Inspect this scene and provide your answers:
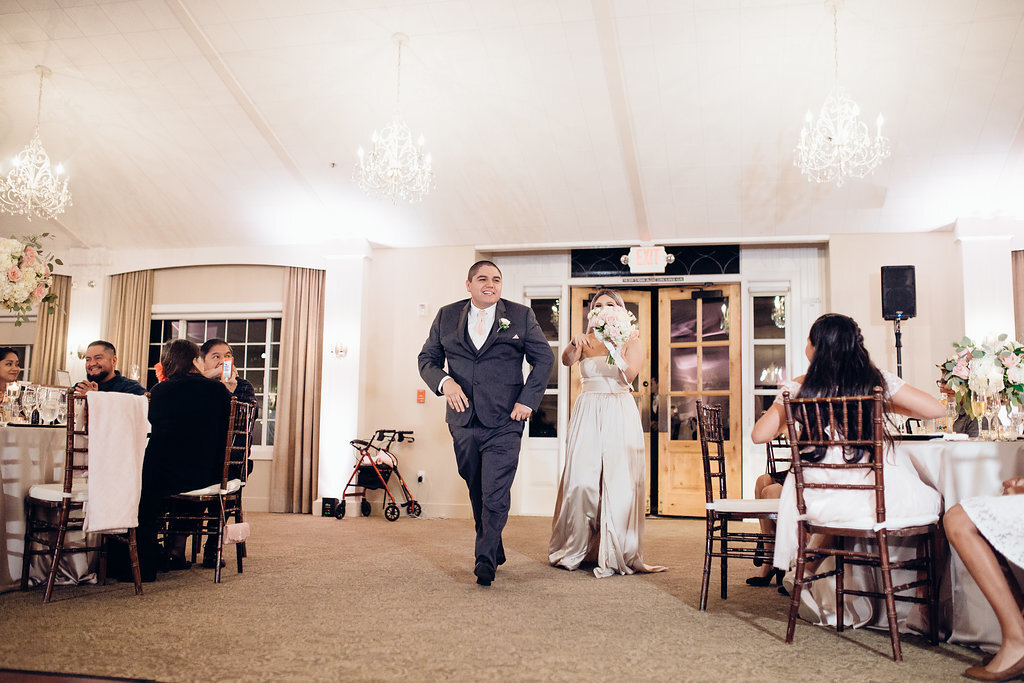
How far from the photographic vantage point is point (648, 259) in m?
8.38

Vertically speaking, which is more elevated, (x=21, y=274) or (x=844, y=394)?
(x=21, y=274)

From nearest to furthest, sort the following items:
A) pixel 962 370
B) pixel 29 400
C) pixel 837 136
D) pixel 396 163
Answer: pixel 962 370 < pixel 29 400 < pixel 837 136 < pixel 396 163

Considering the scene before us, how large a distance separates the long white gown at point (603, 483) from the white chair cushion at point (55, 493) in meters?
2.54

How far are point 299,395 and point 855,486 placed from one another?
6622 millimetres

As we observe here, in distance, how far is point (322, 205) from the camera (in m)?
8.15

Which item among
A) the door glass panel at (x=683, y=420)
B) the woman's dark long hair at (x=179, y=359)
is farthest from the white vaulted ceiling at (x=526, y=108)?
the woman's dark long hair at (x=179, y=359)

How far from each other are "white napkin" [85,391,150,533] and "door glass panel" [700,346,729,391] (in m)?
5.94

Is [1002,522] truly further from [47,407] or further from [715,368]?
[715,368]

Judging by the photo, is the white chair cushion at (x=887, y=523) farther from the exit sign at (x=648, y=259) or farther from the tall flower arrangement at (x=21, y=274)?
the exit sign at (x=648, y=259)

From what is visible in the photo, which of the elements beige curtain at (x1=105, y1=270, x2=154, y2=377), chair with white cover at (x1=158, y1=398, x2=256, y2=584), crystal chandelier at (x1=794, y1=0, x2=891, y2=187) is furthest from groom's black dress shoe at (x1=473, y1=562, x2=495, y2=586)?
beige curtain at (x1=105, y1=270, x2=154, y2=377)

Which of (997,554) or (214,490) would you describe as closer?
(997,554)

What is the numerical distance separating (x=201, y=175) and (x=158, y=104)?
0.98 m

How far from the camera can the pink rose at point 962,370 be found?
11.6ft

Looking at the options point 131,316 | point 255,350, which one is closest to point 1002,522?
point 255,350
